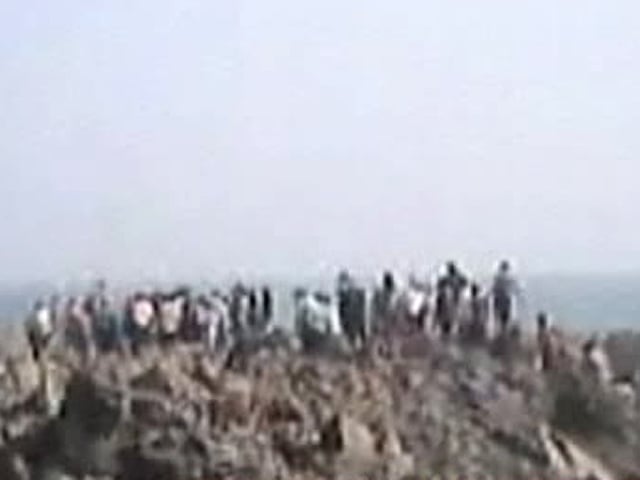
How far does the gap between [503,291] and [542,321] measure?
4619 mm

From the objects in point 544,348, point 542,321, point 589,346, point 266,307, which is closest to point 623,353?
point 589,346

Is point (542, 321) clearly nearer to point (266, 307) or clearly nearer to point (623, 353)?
point (266, 307)

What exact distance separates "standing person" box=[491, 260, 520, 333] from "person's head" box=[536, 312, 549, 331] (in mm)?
3242

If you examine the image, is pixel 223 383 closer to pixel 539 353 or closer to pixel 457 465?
pixel 457 465

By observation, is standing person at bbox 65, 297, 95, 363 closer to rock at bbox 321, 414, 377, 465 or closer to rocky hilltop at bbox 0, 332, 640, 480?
rocky hilltop at bbox 0, 332, 640, 480

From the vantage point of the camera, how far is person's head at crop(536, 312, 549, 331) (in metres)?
48.0

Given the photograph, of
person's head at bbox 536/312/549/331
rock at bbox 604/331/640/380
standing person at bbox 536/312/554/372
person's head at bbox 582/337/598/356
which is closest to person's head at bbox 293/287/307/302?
person's head at bbox 536/312/549/331

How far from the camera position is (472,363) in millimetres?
46344

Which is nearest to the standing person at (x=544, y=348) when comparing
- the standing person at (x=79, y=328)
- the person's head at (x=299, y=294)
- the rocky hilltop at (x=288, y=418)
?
the rocky hilltop at (x=288, y=418)

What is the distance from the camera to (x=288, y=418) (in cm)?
4278

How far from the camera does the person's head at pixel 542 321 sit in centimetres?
4798

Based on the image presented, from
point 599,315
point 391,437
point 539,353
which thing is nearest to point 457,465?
point 391,437

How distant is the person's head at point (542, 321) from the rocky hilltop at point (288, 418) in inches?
23.2

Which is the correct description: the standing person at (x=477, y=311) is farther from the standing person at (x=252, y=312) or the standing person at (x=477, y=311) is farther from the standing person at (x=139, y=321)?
the standing person at (x=139, y=321)
